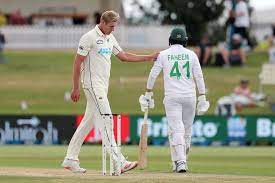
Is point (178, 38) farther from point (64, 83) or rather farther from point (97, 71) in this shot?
point (64, 83)

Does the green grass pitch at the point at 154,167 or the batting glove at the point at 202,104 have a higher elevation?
the batting glove at the point at 202,104

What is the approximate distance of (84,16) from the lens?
151 feet

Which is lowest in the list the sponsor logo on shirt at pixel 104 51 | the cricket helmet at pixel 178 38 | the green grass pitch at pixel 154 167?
the green grass pitch at pixel 154 167

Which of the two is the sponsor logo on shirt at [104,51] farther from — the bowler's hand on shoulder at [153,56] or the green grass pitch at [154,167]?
the green grass pitch at [154,167]

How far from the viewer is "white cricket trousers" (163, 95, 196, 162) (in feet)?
49.1

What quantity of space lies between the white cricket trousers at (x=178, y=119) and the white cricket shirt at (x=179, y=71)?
99 millimetres

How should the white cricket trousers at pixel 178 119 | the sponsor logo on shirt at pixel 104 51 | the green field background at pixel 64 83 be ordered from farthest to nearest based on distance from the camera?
1. the green field background at pixel 64 83
2. the white cricket trousers at pixel 178 119
3. the sponsor logo on shirt at pixel 104 51

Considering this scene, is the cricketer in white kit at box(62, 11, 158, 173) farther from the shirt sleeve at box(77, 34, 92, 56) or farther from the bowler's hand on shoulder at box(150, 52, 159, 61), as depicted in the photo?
the bowler's hand on shoulder at box(150, 52, 159, 61)

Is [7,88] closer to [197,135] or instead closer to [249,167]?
[197,135]

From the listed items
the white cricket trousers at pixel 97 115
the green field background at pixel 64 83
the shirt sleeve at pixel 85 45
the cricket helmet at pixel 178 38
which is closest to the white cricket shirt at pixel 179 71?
the cricket helmet at pixel 178 38

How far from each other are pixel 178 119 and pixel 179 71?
0.66 metres

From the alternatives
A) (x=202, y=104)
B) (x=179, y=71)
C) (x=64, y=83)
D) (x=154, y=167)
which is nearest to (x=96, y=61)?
(x=179, y=71)

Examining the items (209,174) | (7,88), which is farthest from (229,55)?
(209,174)

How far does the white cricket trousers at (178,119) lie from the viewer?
49.1ft
